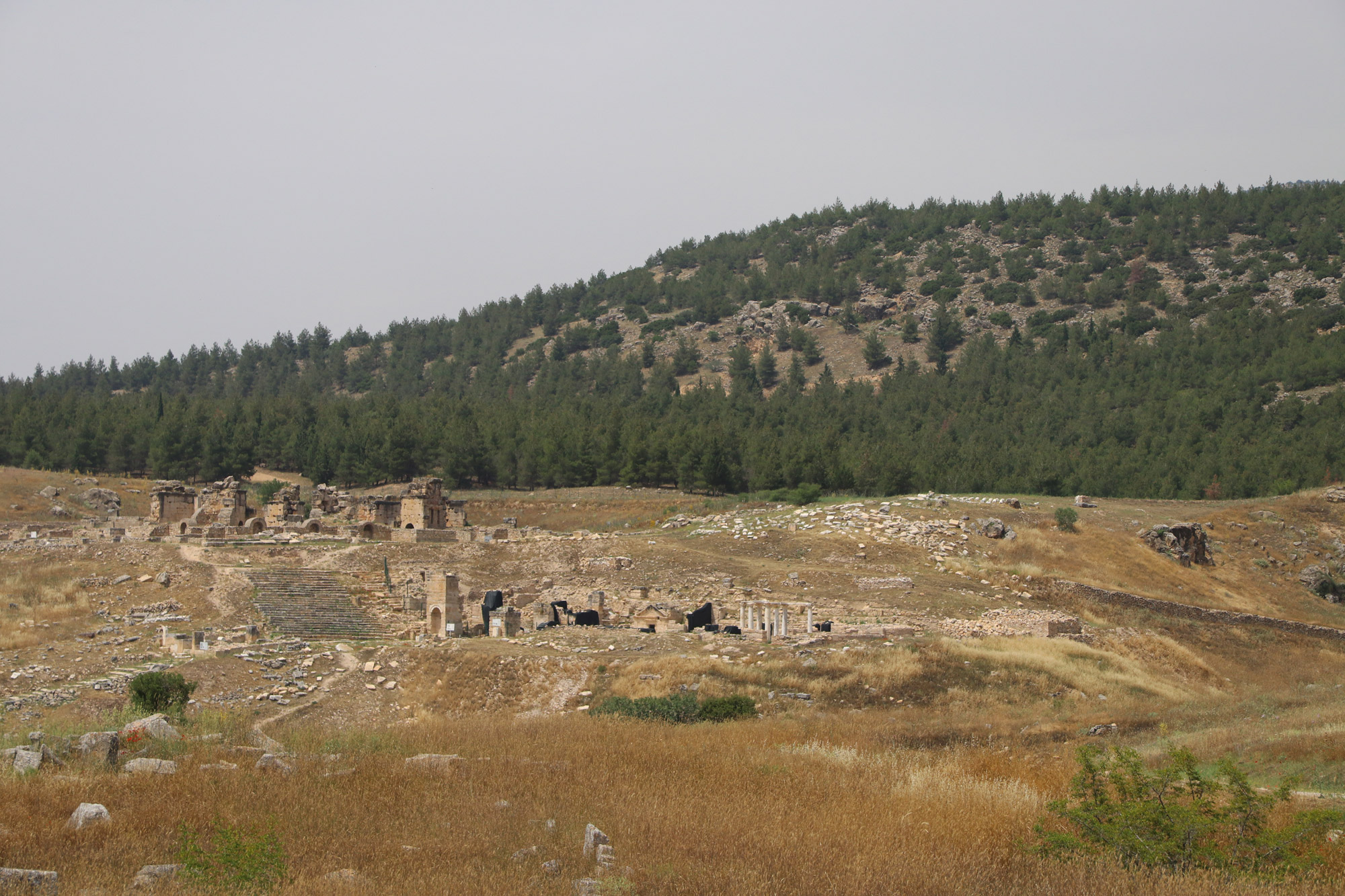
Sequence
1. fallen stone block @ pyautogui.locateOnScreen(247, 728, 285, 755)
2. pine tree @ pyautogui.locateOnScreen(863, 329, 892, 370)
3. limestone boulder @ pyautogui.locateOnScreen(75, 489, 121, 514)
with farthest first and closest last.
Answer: pine tree @ pyautogui.locateOnScreen(863, 329, 892, 370) < limestone boulder @ pyautogui.locateOnScreen(75, 489, 121, 514) < fallen stone block @ pyautogui.locateOnScreen(247, 728, 285, 755)

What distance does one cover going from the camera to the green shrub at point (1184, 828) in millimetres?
7379

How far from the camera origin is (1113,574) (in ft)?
112

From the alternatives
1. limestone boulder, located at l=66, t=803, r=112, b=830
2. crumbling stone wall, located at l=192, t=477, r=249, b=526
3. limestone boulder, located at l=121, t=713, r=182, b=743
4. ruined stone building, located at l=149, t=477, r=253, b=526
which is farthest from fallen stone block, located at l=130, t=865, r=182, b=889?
crumbling stone wall, located at l=192, t=477, r=249, b=526

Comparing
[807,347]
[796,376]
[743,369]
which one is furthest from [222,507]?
[807,347]

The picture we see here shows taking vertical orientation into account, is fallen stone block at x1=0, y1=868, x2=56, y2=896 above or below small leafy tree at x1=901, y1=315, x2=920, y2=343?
below


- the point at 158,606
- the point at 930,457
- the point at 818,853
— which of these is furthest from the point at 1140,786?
the point at 930,457

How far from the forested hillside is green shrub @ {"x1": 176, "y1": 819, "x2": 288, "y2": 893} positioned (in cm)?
4756

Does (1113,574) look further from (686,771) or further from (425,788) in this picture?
(425,788)

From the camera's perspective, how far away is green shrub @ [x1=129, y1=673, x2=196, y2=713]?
1439 centimetres

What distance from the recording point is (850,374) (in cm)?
10444

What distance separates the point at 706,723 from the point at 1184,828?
849 cm

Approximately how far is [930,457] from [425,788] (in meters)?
52.2

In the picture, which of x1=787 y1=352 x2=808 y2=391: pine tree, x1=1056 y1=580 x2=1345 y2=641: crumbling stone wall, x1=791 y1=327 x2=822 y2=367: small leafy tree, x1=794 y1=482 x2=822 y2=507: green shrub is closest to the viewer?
x1=1056 y1=580 x2=1345 y2=641: crumbling stone wall

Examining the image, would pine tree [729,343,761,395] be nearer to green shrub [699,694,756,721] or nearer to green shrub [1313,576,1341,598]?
green shrub [1313,576,1341,598]
